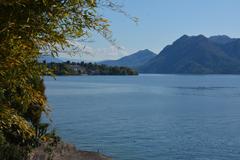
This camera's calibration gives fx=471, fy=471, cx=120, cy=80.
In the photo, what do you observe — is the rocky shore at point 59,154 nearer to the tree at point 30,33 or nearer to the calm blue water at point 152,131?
the calm blue water at point 152,131

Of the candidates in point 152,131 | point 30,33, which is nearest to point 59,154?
point 152,131

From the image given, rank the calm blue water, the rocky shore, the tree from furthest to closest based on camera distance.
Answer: the calm blue water, the rocky shore, the tree

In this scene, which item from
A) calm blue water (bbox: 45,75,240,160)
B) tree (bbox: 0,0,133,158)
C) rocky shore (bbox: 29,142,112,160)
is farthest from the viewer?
calm blue water (bbox: 45,75,240,160)

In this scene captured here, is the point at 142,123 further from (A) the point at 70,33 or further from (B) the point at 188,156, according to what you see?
(A) the point at 70,33

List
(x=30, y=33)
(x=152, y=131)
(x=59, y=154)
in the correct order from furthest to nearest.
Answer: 1. (x=152, y=131)
2. (x=59, y=154)
3. (x=30, y=33)

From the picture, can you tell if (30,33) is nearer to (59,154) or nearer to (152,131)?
(59,154)

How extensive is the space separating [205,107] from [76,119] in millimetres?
38193

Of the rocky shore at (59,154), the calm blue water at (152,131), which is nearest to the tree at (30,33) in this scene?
the rocky shore at (59,154)

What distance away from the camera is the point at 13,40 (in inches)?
265

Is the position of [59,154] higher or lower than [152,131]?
higher

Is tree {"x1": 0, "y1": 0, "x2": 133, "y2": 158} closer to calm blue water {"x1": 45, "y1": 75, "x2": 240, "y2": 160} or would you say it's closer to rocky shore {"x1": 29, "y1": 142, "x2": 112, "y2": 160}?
rocky shore {"x1": 29, "y1": 142, "x2": 112, "y2": 160}

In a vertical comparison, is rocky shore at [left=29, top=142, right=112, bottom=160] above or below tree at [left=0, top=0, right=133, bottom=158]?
below

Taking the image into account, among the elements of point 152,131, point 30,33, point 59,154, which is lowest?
point 152,131

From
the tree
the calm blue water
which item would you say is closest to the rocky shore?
the calm blue water
